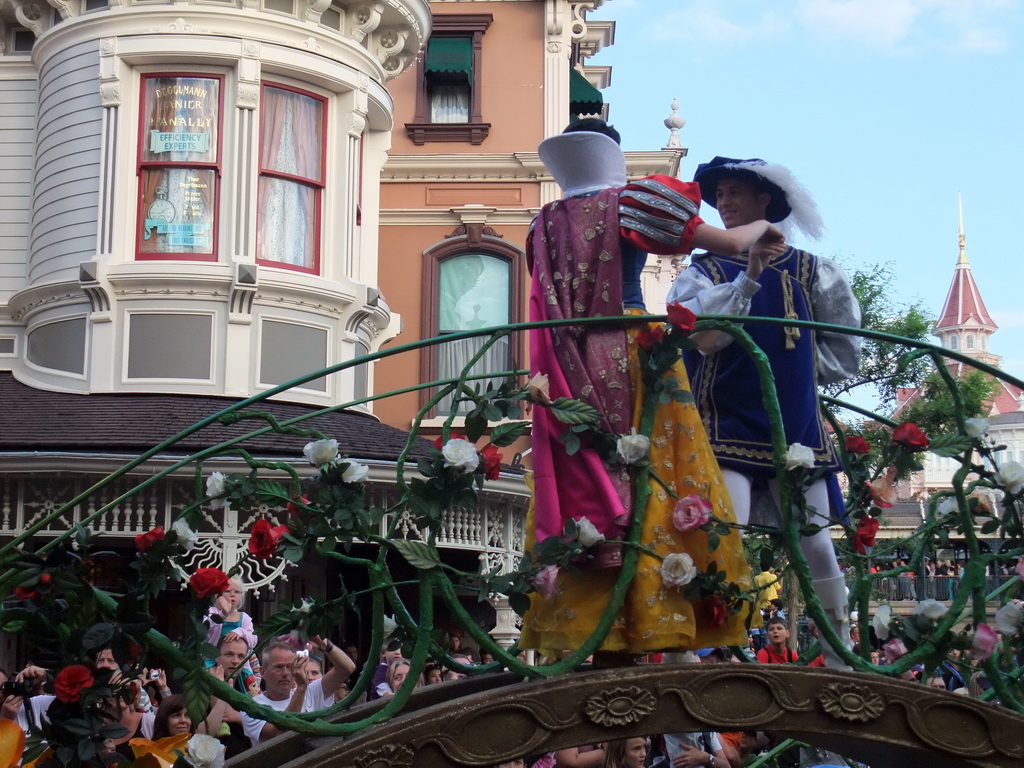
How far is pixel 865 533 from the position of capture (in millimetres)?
3801

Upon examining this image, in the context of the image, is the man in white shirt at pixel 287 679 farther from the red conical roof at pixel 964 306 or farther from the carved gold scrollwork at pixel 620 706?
the red conical roof at pixel 964 306

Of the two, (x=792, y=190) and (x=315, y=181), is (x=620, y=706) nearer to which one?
(x=792, y=190)

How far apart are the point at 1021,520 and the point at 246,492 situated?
2.22 m

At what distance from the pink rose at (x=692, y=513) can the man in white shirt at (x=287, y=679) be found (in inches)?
84.8

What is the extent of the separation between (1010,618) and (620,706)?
120cm

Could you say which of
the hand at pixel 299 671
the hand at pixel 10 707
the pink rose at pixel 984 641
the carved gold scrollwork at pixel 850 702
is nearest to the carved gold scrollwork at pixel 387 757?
the carved gold scrollwork at pixel 850 702

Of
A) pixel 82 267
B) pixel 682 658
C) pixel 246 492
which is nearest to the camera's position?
pixel 246 492

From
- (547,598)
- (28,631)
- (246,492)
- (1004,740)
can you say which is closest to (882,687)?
(1004,740)

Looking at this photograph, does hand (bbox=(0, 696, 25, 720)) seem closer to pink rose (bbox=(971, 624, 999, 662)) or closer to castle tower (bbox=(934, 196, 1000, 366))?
pink rose (bbox=(971, 624, 999, 662))

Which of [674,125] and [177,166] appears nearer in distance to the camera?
[177,166]

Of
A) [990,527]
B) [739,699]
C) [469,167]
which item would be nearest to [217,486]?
[739,699]

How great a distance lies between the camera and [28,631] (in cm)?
318

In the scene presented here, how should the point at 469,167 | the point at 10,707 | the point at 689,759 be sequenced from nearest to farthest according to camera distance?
the point at 689,759, the point at 10,707, the point at 469,167

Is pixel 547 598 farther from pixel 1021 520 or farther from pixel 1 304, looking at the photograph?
pixel 1 304
